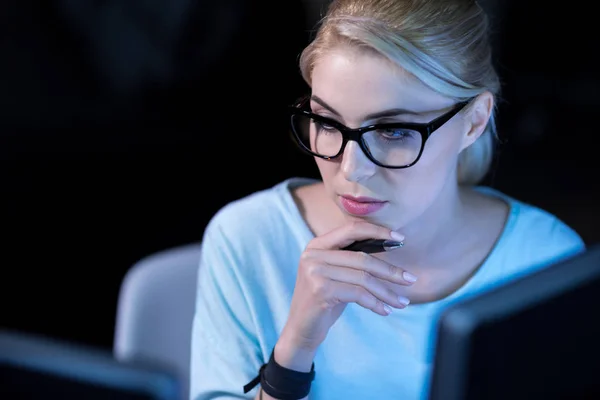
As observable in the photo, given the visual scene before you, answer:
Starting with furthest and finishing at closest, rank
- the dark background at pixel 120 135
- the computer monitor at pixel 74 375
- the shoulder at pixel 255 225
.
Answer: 1. the dark background at pixel 120 135
2. the shoulder at pixel 255 225
3. the computer monitor at pixel 74 375

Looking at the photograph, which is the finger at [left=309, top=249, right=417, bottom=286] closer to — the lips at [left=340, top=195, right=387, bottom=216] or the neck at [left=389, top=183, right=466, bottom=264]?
the lips at [left=340, top=195, right=387, bottom=216]

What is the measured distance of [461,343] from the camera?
0.44m

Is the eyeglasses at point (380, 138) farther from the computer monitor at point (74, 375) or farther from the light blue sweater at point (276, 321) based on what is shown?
Answer: the computer monitor at point (74, 375)

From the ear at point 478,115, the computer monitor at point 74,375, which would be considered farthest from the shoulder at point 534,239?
the computer monitor at point 74,375

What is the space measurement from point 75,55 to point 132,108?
32cm

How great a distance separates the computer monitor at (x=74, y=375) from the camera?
17.2 inches

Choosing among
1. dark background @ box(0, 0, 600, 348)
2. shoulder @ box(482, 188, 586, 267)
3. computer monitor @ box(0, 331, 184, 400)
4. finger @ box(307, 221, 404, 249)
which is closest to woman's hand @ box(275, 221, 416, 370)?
finger @ box(307, 221, 404, 249)

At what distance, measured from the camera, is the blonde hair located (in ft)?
3.16

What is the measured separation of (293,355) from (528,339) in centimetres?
54

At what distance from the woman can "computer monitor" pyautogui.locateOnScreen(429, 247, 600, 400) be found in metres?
0.32

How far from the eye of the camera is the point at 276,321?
116cm

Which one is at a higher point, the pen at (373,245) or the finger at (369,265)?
the pen at (373,245)

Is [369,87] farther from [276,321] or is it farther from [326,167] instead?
[276,321]

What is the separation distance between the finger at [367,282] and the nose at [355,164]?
0.13 metres
